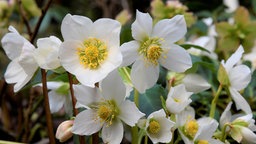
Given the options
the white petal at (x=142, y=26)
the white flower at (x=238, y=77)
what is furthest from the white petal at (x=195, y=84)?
the white petal at (x=142, y=26)

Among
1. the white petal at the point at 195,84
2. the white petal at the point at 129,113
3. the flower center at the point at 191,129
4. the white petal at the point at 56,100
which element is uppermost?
the white petal at the point at 129,113

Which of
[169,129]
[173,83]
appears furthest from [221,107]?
[169,129]

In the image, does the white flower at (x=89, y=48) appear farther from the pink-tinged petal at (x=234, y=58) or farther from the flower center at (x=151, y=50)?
the pink-tinged petal at (x=234, y=58)

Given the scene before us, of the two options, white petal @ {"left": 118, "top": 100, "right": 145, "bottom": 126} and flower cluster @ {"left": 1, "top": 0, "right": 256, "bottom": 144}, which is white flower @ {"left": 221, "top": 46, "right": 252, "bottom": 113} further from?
white petal @ {"left": 118, "top": 100, "right": 145, "bottom": 126}

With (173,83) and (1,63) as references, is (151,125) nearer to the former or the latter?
(173,83)

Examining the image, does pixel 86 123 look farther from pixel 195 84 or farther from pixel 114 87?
pixel 195 84
